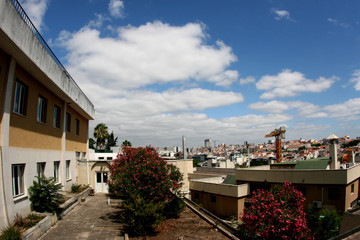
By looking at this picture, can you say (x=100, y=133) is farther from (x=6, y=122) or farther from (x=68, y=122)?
(x=6, y=122)

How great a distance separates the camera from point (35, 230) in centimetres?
1080

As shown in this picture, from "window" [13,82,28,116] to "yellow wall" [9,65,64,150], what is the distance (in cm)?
18

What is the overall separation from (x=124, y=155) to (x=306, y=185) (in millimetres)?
14434

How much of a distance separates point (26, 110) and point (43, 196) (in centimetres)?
437

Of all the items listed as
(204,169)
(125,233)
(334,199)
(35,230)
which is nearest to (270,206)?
(125,233)

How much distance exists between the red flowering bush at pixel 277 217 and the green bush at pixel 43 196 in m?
9.56

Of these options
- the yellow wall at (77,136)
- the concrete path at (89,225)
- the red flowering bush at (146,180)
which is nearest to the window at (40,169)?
the concrete path at (89,225)

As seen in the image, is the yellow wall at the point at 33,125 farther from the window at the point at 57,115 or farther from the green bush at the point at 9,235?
the green bush at the point at 9,235

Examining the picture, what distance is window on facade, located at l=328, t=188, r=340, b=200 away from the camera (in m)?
20.2

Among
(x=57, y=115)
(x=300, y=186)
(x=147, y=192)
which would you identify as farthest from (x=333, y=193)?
(x=57, y=115)

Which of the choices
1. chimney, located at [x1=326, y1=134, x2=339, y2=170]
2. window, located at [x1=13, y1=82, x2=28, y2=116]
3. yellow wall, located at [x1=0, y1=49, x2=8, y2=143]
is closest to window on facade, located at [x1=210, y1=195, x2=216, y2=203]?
A: chimney, located at [x1=326, y1=134, x2=339, y2=170]

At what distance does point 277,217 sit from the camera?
449 inches

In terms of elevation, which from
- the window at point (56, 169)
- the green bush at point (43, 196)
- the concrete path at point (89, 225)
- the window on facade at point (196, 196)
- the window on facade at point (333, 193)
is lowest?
the window on facade at point (196, 196)

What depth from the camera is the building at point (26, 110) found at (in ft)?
34.8
